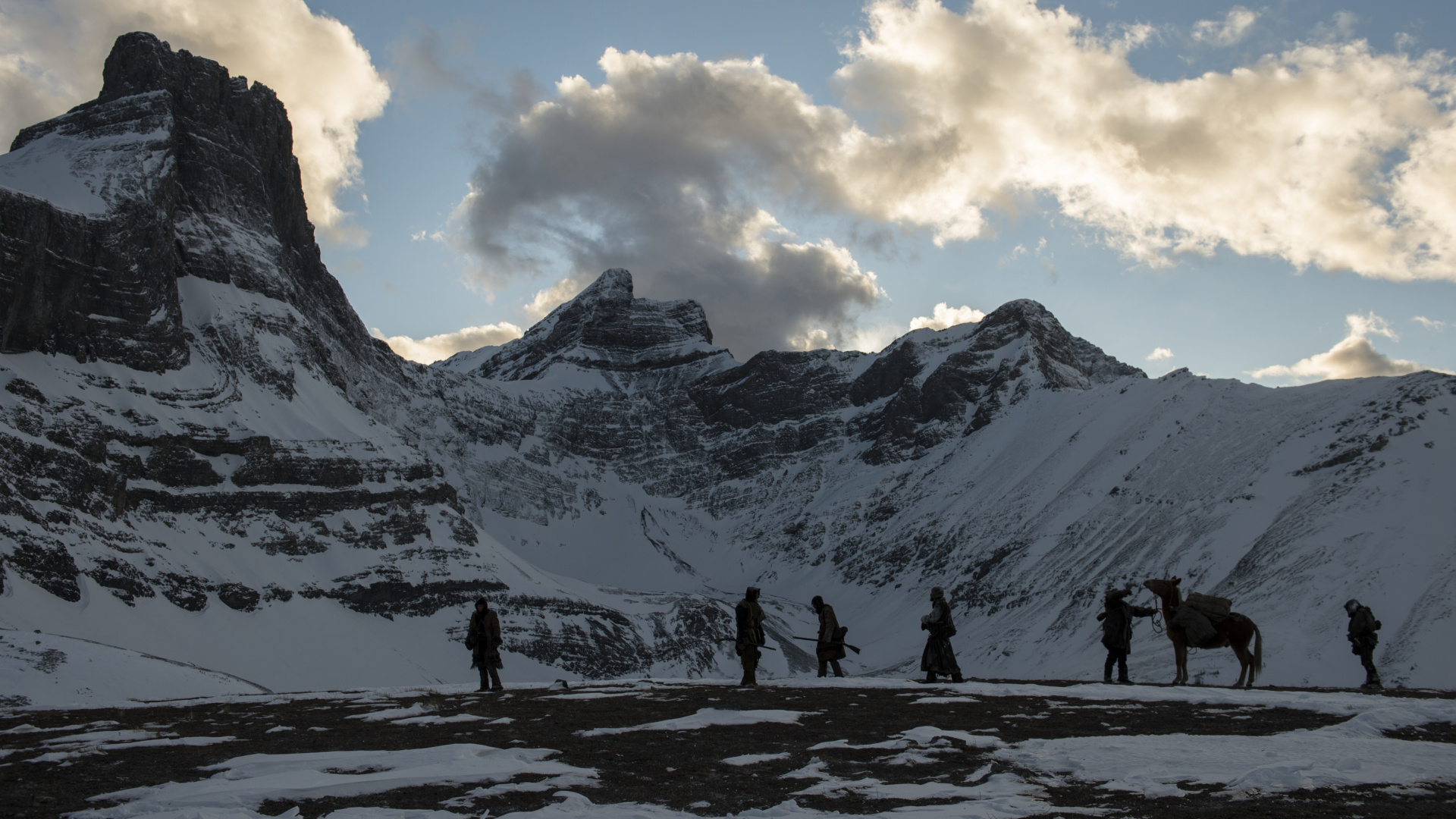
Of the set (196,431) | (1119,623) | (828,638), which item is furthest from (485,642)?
(196,431)

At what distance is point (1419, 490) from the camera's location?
77000 mm

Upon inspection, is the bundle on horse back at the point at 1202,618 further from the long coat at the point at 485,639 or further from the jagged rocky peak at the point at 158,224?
the jagged rocky peak at the point at 158,224

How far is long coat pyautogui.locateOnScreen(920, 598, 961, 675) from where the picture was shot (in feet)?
83.9

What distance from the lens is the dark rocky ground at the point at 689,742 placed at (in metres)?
10.1

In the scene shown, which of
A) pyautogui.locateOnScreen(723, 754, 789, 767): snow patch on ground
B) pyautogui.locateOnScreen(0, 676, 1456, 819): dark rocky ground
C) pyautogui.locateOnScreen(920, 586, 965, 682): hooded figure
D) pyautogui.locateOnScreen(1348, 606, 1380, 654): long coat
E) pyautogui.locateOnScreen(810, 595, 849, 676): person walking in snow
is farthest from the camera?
pyautogui.locateOnScreen(1348, 606, 1380, 654): long coat

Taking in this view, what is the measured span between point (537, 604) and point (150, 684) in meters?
73.3

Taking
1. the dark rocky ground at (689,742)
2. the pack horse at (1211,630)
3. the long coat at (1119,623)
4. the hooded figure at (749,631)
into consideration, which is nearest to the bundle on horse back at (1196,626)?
the pack horse at (1211,630)

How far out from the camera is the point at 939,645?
85.3 ft

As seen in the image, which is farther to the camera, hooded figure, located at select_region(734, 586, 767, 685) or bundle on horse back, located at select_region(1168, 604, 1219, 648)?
hooded figure, located at select_region(734, 586, 767, 685)

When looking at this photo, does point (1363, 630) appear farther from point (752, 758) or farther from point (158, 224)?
point (158, 224)

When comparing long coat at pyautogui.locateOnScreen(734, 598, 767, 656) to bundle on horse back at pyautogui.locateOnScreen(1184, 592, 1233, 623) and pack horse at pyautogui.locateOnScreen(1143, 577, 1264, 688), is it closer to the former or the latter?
pack horse at pyautogui.locateOnScreen(1143, 577, 1264, 688)

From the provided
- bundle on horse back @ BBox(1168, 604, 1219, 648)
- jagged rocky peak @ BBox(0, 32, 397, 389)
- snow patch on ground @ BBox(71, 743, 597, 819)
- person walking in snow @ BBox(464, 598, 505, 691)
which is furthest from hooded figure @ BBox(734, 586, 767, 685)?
jagged rocky peak @ BBox(0, 32, 397, 389)

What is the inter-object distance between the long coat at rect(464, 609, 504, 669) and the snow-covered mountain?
52.4 meters

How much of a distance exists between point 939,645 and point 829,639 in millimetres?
2941
